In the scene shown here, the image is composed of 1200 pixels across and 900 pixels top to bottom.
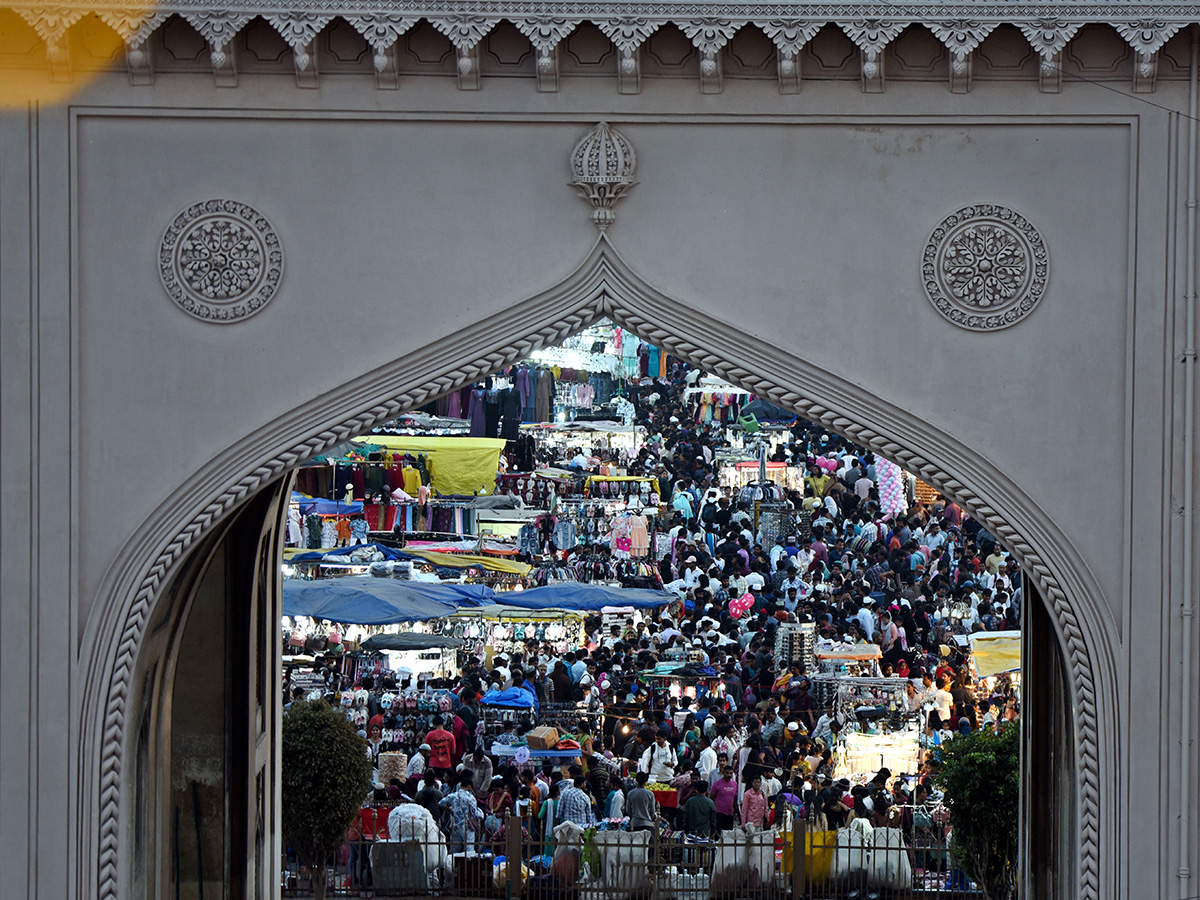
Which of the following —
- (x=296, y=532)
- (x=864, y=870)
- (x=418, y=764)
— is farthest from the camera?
(x=296, y=532)

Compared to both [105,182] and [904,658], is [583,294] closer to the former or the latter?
[105,182]

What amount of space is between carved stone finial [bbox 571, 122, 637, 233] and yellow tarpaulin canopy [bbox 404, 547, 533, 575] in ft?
37.3

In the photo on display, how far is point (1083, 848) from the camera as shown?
19.9 feet

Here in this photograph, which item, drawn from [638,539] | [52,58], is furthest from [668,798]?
[638,539]

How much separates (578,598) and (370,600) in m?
2.17

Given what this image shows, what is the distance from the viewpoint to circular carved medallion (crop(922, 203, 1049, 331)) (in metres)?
5.96

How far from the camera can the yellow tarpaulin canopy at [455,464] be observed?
68.4ft

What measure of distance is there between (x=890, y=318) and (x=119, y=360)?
3.05 metres

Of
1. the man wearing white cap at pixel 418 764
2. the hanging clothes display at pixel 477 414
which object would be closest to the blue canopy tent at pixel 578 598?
the man wearing white cap at pixel 418 764

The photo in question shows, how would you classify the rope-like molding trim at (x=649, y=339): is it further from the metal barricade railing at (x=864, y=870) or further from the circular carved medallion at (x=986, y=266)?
the metal barricade railing at (x=864, y=870)

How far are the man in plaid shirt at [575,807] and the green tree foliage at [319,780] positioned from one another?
5.99 ft

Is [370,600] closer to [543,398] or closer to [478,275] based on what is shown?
[478,275]

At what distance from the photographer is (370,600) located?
553 inches

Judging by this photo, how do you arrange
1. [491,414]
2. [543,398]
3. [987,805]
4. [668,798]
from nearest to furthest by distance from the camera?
[987,805] < [668,798] < [491,414] < [543,398]
